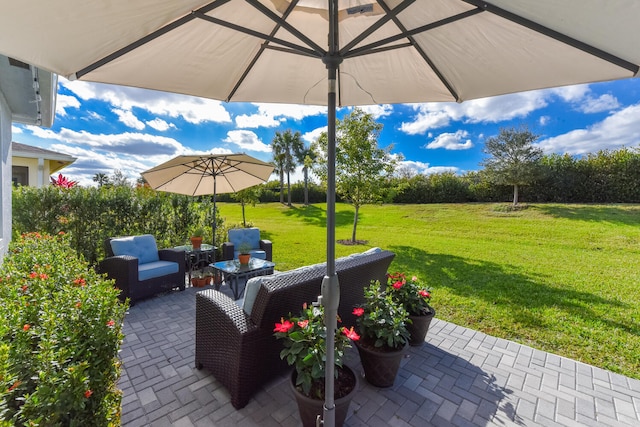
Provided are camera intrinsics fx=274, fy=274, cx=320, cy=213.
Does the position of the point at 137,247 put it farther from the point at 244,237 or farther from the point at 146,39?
the point at 146,39

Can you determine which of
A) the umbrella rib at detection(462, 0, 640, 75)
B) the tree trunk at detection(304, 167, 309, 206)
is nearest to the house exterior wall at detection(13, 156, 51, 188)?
the umbrella rib at detection(462, 0, 640, 75)

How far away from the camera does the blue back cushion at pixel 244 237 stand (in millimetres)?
6398

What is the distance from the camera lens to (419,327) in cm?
330

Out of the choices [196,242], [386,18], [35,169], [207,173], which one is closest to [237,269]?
[196,242]

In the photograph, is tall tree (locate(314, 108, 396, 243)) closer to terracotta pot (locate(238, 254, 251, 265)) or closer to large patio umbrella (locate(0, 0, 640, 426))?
terracotta pot (locate(238, 254, 251, 265))

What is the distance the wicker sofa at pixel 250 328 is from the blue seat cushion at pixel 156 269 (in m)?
2.32

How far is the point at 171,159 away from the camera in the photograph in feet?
15.5

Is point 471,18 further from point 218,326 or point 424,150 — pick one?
point 424,150

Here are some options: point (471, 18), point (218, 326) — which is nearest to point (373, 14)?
point (471, 18)

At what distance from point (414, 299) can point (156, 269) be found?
13.7ft

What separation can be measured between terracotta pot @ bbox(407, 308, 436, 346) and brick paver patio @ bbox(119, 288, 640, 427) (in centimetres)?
12

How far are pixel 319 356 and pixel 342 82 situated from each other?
242 cm

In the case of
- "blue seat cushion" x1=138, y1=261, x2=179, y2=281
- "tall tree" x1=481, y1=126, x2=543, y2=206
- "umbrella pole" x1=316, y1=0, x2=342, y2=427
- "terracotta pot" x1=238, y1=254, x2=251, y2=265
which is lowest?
"blue seat cushion" x1=138, y1=261, x2=179, y2=281

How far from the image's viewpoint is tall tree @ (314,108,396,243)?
10031mm
